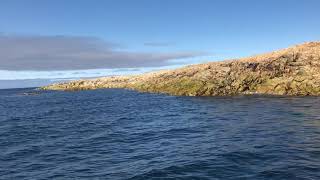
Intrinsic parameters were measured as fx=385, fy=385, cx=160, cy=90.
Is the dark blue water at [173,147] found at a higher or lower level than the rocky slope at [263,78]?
lower

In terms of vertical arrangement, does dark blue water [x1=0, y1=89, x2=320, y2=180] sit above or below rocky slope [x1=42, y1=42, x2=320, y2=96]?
below

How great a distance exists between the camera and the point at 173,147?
29094 millimetres

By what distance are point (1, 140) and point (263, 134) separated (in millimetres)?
23543

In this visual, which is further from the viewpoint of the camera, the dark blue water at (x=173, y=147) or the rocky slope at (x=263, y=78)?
the rocky slope at (x=263, y=78)

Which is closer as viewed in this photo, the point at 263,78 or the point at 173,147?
the point at 173,147

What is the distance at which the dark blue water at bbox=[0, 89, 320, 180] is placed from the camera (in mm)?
22172

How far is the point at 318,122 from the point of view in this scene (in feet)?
120

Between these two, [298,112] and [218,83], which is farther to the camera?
[218,83]

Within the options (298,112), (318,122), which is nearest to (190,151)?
(318,122)

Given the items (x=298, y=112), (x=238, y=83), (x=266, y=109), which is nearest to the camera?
(x=298, y=112)

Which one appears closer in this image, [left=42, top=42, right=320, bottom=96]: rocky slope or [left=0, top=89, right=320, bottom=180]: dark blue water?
[left=0, top=89, right=320, bottom=180]: dark blue water

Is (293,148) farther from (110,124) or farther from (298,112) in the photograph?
(110,124)

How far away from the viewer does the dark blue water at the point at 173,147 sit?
22172mm

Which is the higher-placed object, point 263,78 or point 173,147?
point 263,78
